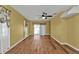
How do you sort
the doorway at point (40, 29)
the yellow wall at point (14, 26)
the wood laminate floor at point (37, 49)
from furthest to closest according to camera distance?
1. the doorway at point (40, 29)
2. the yellow wall at point (14, 26)
3. the wood laminate floor at point (37, 49)

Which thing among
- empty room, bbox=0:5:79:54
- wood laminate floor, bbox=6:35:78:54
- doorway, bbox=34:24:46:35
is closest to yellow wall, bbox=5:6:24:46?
empty room, bbox=0:5:79:54

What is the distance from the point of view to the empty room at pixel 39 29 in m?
4.03

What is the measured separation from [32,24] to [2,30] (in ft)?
32.0

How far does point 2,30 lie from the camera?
360 centimetres

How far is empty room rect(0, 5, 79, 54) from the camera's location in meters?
4.03

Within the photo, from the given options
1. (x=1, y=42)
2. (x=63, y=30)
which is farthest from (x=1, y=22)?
(x=63, y=30)

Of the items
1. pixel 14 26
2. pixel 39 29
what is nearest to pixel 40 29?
pixel 39 29

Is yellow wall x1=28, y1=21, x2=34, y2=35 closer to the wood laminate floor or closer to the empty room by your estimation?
the empty room

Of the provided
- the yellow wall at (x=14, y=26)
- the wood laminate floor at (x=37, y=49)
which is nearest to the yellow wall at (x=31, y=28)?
the wood laminate floor at (x=37, y=49)

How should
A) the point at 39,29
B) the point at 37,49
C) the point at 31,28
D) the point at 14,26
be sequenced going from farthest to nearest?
the point at 39,29 → the point at 31,28 → the point at 14,26 → the point at 37,49

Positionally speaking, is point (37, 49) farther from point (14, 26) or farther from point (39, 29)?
point (39, 29)

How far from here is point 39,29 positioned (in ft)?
43.2

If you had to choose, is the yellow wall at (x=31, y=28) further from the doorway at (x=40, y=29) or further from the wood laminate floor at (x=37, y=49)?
the wood laminate floor at (x=37, y=49)
